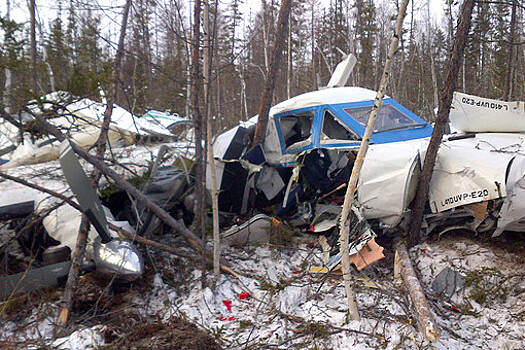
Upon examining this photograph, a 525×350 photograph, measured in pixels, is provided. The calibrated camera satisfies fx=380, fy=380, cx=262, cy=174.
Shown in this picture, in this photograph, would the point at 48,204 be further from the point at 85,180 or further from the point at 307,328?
the point at 307,328

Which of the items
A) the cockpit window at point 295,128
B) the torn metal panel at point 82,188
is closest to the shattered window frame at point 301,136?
the cockpit window at point 295,128

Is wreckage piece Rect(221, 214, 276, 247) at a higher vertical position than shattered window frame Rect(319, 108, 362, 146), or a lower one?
lower

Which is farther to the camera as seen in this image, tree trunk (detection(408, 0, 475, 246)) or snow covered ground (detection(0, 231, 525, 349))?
tree trunk (detection(408, 0, 475, 246))

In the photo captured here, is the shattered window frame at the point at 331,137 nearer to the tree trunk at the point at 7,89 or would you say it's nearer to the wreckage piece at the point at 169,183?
the wreckage piece at the point at 169,183

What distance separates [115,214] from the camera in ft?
17.8

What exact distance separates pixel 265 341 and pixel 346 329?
0.72 meters

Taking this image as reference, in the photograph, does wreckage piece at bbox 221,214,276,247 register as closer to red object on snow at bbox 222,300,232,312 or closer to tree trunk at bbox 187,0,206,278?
tree trunk at bbox 187,0,206,278

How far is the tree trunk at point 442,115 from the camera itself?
4270 millimetres

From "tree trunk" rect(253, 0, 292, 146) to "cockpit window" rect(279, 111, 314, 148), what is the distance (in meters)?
0.32

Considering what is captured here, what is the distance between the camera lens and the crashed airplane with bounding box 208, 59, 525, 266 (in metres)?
4.27

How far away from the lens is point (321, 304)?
387 cm

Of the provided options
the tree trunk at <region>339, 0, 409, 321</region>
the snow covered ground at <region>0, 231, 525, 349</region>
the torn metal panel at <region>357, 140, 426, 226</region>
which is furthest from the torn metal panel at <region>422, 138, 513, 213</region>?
the tree trunk at <region>339, 0, 409, 321</region>

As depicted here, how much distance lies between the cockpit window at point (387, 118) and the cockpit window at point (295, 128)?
89 centimetres

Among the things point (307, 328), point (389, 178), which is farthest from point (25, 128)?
point (389, 178)
